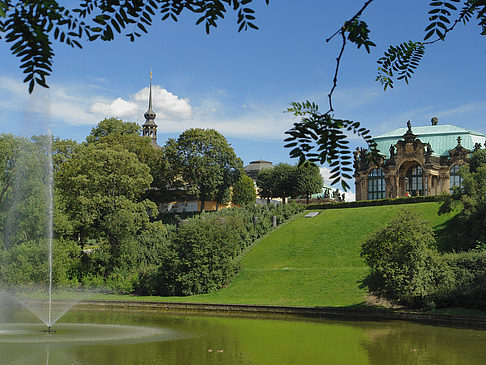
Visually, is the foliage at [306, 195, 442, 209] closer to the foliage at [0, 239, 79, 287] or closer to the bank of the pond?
the bank of the pond

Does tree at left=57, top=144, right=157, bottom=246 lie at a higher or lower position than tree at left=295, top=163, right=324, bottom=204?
lower

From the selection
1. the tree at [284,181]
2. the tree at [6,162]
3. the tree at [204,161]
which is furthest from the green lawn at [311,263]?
the tree at [284,181]

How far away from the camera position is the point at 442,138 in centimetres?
7756

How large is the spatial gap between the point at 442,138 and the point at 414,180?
816 cm

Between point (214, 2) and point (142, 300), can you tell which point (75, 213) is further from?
point (214, 2)

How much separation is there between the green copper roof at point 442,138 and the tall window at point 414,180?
357 centimetres

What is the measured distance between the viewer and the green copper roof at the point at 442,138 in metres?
76.1

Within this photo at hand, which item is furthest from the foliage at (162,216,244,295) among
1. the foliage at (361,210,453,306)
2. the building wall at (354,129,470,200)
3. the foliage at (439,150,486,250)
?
the building wall at (354,129,470,200)

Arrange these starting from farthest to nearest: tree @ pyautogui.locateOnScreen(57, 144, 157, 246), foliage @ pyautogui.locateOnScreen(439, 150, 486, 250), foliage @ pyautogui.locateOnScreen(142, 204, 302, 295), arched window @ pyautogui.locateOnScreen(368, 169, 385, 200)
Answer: arched window @ pyautogui.locateOnScreen(368, 169, 385, 200)
tree @ pyautogui.locateOnScreen(57, 144, 157, 246)
foliage @ pyautogui.locateOnScreen(142, 204, 302, 295)
foliage @ pyautogui.locateOnScreen(439, 150, 486, 250)

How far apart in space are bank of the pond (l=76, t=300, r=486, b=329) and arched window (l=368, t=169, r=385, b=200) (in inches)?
1764

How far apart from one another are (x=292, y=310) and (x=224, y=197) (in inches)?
2040

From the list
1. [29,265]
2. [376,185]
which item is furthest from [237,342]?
[376,185]

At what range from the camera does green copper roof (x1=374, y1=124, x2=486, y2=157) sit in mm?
76125

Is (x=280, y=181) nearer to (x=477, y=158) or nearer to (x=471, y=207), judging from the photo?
(x=477, y=158)
